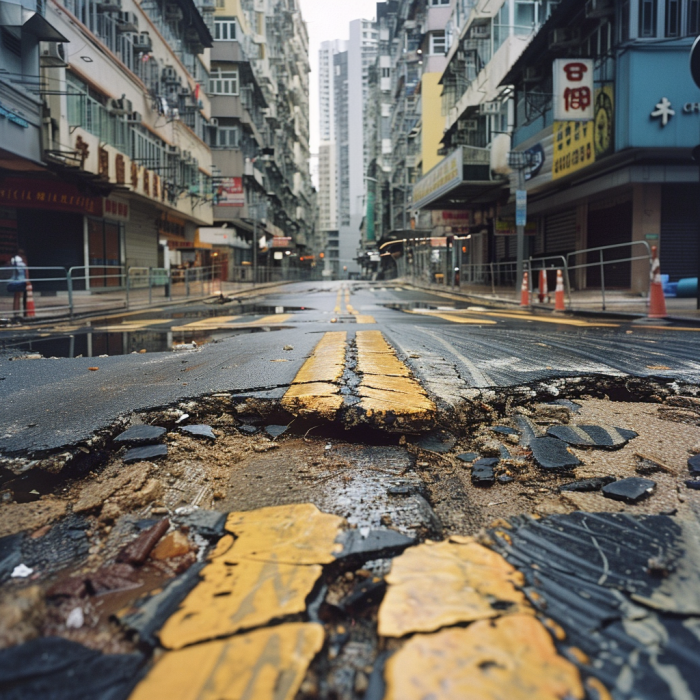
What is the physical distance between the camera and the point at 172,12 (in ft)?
103

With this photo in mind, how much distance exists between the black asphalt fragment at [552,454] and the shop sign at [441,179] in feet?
79.6

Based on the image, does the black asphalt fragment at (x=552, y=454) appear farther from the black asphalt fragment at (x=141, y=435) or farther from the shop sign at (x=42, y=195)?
the shop sign at (x=42, y=195)

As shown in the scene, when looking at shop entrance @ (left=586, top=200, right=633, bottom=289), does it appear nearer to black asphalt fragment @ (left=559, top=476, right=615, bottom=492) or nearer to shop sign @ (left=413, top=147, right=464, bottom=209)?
shop sign @ (left=413, top=147, right=464, bottom=209)

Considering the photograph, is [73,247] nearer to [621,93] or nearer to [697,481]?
[621,93]

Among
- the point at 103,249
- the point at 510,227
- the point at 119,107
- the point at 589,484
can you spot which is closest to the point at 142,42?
the point at 119,107

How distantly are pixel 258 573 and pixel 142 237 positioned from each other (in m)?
30.5

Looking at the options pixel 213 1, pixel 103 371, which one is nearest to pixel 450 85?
pixel 213 1

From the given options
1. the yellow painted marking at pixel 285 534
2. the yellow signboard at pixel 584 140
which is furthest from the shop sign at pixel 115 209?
the yellow painted marking at pixel 285 534

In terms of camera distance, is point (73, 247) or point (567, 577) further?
point (73, 247)

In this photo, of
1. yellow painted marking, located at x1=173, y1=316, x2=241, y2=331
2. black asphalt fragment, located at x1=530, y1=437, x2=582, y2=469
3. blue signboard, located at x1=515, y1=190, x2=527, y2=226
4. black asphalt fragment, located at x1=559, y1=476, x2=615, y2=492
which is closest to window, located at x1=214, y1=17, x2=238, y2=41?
blue signboard, located at x1=515, y1=190, x2=527, y2=226

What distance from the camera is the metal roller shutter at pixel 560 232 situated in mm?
22734

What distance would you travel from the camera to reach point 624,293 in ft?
56.9

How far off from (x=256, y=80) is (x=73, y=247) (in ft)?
119

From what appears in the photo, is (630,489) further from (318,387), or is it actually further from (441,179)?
(441,179)
